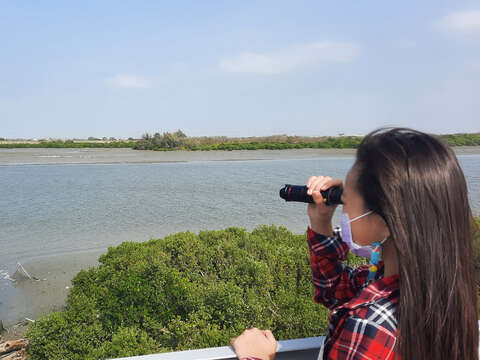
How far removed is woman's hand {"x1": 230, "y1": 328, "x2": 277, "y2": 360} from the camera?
4.32 ft

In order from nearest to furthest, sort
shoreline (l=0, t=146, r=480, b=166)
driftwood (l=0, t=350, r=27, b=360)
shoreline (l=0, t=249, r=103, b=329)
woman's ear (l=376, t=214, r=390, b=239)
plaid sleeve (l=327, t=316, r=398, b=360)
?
plaid sleeve (l=327, t=316, r=398, b=360) < woman's ear (l=376, t=214, r=390, b=239) < driftwood (l=0, t=350, r=27, b=360) < shoreline (l=0, t=249, r=103, b=329) < shoreline (l=0, t=146, r=480, b=166)

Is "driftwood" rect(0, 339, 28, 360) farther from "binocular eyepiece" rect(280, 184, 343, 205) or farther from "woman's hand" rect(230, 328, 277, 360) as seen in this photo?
"binocular eyepiece" rect(280, 184, 343, 205)

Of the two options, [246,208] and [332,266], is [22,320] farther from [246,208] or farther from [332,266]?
[246,208]

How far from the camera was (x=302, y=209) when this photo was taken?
999 centimetres

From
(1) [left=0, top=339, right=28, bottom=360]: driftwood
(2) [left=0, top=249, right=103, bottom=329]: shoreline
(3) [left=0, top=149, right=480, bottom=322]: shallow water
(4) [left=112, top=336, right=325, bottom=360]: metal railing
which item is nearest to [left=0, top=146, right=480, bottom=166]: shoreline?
(3) [left=0, top=149, right=480, bottom=322]: shallow water

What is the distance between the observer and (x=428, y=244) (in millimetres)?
1039

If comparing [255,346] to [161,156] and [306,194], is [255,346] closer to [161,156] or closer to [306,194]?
[306,194]

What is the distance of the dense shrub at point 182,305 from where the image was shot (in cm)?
264

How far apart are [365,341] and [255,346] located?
18.4 inches

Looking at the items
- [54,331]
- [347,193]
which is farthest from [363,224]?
[54,331]

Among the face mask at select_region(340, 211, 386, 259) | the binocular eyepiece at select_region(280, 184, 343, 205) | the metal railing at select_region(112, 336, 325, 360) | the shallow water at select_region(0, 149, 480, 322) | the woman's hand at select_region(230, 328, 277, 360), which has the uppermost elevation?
the binocular eyepiece at select_region(280, 184, 343, 205)

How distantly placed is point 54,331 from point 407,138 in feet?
8.53

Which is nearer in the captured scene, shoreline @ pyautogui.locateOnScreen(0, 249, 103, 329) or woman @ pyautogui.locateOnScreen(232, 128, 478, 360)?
woman @ pyautogui.locateOnScreen(232, 128, 478, 360)

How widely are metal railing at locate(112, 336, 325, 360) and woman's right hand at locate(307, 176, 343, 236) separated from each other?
0.41m
